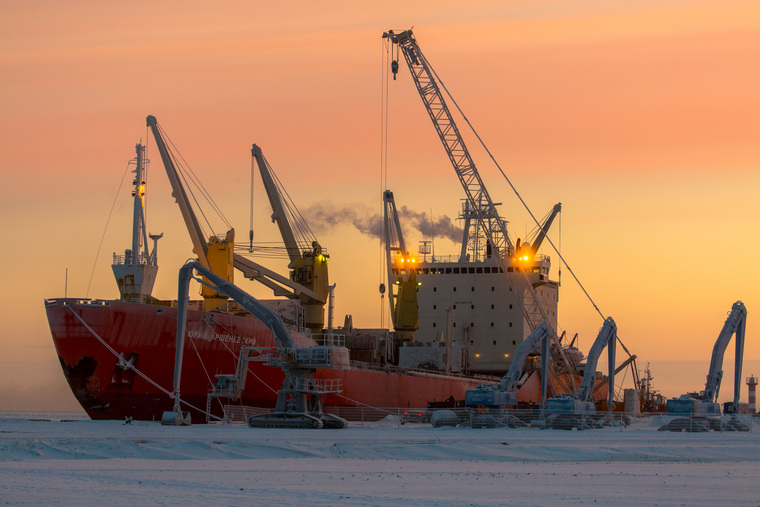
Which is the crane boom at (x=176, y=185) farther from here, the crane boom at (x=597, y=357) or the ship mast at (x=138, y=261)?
the crane boom at (x=597, y=357)

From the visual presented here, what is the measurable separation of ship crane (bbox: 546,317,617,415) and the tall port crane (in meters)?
3.46

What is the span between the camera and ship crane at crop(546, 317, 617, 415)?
3825cm

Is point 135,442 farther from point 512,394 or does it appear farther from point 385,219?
point 385,219

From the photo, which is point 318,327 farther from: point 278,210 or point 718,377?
point 718,377

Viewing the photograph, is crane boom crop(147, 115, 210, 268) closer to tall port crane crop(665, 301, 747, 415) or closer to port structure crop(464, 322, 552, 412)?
port structure crop(464, 322, 552, 412)

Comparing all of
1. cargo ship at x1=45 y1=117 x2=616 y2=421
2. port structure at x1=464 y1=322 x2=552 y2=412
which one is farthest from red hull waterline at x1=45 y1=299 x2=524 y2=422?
port structure at x1=464 y1=322 x2=552 y2=412

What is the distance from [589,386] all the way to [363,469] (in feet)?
81.3

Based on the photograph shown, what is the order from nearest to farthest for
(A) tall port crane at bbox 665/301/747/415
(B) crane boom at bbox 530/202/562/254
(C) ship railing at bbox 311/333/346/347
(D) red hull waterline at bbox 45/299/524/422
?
(D) red hull waterline at bbox 45/299/524/422 < (C) ship railing at bbox 311/333/346/347 < (A) tall port crane at bbox 665/301/747/415 < (B) crane boom at bbox 530/202/562/254

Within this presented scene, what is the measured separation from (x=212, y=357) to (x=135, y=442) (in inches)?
607

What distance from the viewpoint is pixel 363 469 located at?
66.7ft

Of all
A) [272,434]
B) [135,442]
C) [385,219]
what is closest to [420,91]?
[385,219]

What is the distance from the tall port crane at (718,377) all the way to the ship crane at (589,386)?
346 cm

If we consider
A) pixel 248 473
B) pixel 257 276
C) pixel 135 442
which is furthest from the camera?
pixel 257 276

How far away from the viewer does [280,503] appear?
14.7 m
